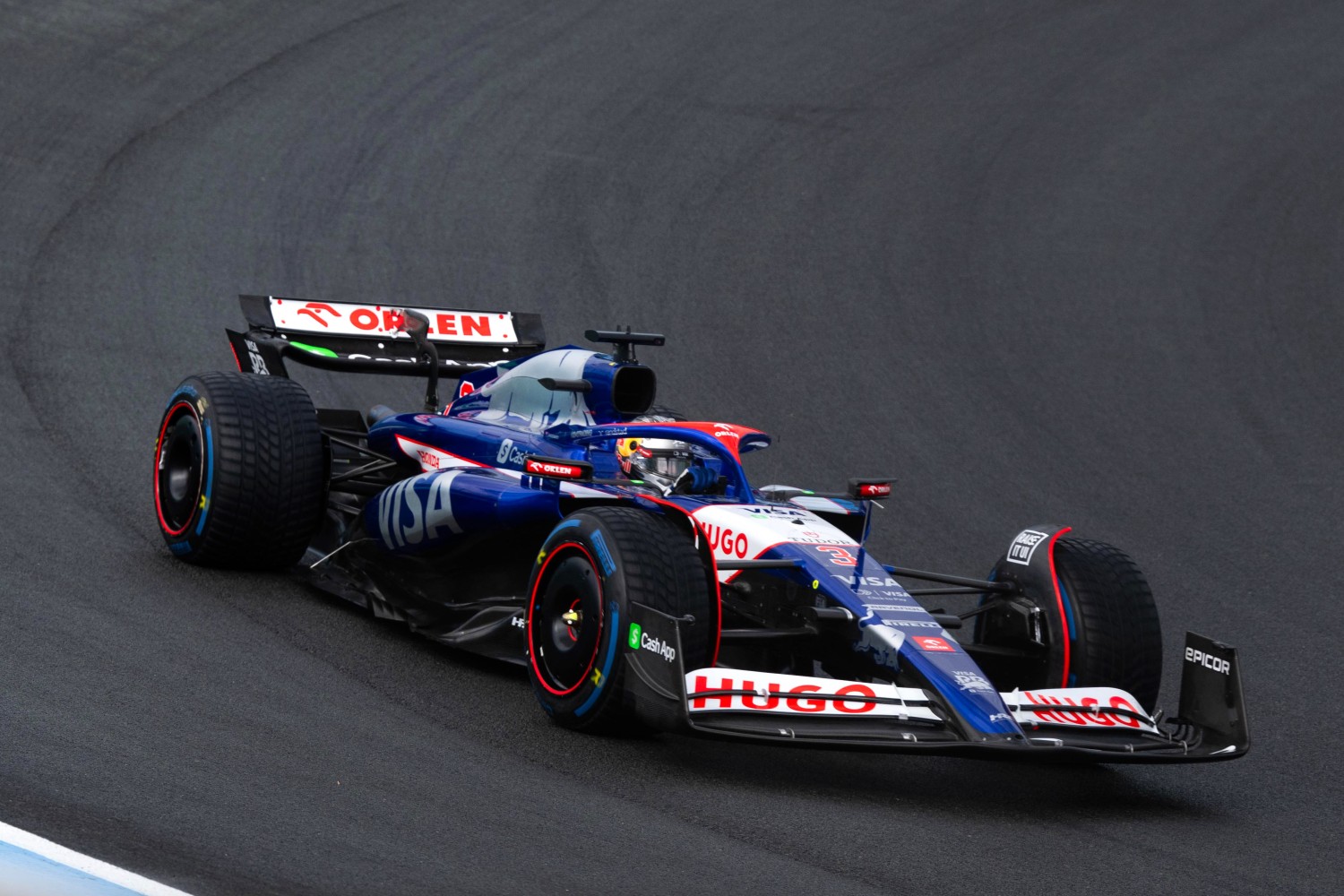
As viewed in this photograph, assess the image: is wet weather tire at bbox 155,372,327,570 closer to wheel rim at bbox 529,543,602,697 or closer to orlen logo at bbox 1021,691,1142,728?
wheel rim at bbox 529,543,602,697

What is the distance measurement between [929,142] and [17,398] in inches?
→ 457

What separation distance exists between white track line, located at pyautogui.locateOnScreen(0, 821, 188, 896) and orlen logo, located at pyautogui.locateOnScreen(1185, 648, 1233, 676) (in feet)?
13.1

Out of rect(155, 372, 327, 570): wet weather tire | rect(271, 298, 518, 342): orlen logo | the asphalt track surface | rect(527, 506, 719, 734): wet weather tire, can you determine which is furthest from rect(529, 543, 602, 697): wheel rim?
rect(271, 298, 518, 342): orlen logo

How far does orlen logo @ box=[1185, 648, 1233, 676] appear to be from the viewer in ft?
21.2

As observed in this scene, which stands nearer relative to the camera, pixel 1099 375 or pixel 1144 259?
pixel 1099 375

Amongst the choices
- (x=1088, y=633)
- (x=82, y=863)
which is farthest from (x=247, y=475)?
(x=1088, y=633)

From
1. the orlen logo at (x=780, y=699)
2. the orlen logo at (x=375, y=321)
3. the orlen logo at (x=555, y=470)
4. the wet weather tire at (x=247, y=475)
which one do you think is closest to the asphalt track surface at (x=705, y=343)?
the wet weather tire at (x=247, y=475)

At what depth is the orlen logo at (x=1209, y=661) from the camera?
646cm

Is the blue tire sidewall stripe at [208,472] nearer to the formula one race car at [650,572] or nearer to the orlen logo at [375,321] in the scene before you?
the formula one race car at [650,572]

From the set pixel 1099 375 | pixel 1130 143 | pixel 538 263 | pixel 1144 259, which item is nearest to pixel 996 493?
pixel 1099 375

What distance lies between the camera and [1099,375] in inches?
564

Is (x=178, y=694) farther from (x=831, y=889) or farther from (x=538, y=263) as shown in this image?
(x=538, y=263)

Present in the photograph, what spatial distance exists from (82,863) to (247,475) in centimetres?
373

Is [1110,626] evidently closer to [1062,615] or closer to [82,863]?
[1062,615]
